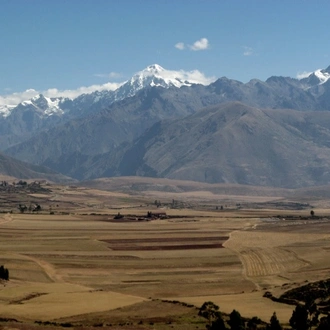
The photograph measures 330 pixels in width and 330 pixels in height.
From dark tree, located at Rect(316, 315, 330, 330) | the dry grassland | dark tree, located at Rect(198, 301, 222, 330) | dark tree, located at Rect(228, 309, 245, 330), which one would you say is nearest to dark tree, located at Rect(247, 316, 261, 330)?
dark tree, located at Rect(228, 309, 245, 330)

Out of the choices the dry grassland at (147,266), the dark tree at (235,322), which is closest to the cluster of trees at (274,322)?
the dark tree at (235,322)

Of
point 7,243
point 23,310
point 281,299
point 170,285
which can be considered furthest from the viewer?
point 7,243

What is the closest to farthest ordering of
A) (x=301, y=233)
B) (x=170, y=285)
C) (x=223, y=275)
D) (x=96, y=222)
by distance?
(x=170, y=285)
(x=223, y=275)
(x=301, y=233)
(x=96, y=222)

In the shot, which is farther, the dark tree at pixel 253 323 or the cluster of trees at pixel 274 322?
the dark tree at pixel 253 323

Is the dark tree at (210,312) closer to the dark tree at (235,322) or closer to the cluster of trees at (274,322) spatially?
the cluster of trees at (274,322)

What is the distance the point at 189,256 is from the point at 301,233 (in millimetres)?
46696

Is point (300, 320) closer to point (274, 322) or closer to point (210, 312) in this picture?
point (274, 322)

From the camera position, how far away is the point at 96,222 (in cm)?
19500

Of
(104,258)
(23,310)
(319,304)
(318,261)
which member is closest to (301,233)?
(318,261)

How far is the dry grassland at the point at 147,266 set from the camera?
81250mm

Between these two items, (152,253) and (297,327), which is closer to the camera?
(297,327)

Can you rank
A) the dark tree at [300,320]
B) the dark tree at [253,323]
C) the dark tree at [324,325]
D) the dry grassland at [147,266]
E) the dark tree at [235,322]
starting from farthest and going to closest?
1. the dry grassland at [147,266]
2. the dark tree at [253,323]
3. the dark tree at [300,320]
4. the dark tree at [235,322]
5. the dark tree at [324,325]

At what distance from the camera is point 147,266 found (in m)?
116

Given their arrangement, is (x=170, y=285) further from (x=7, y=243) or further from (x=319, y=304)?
(x=7, y=243)
